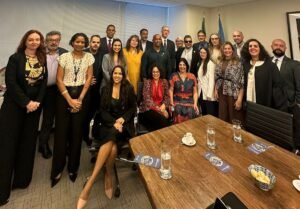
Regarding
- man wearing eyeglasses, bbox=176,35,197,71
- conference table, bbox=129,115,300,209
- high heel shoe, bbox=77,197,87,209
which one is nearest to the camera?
conference table, bbox=129,115,300,209

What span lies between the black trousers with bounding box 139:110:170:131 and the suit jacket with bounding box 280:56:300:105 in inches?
67.1

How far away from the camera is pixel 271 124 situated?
1.82m

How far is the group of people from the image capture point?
2.02 metres

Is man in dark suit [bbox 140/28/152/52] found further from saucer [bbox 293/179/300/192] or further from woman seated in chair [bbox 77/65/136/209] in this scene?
saucer [bbox 293/179/300/192]

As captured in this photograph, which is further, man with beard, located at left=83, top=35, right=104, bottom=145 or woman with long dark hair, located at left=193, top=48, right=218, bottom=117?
woman with long dark hair, located at left=193, top=48, right=218, bottom=117

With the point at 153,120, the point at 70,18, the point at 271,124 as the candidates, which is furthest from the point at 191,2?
the point at 271,124

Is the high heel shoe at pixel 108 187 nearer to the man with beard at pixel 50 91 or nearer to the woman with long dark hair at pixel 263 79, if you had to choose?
the man with beard at pixel 50 91

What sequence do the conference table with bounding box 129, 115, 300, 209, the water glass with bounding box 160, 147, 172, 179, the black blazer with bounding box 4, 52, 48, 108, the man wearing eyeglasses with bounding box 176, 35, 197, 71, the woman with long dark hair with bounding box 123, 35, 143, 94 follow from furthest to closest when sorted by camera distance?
1. the man wearing eyeglasses with bounding box 176, 35, 197, 71
2. the woman with long dark hair with bounding box 123, 35, 143, 94
3. the black blazer with bounding box 4, 52, 48, 108
4. the water glass with bounding box 160, 147, 172, 179
5. the conference table with bounding box 129, 115, 300, 209

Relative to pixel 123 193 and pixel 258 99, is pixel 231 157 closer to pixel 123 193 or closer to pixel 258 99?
pixel 123 193

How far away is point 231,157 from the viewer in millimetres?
1362

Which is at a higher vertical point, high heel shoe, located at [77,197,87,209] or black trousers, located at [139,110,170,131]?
black trousers, located at [139,110,170,131]

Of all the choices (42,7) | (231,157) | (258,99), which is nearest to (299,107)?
(258,99)

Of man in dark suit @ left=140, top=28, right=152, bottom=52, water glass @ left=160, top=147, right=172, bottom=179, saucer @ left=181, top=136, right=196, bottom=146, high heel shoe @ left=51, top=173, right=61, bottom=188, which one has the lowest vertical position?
high heel shoe @ left=51, top=173, right=61, bottom=188

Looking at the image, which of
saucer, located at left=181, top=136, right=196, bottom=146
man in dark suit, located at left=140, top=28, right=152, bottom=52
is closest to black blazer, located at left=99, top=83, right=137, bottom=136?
saucer, located at left=181, top=136, right=196, bottom=146
